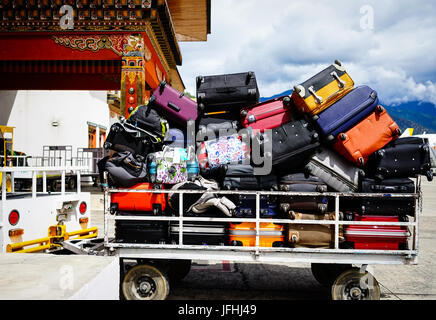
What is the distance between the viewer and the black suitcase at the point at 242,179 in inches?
150

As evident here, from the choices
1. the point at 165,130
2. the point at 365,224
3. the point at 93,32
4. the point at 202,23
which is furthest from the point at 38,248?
the point at 202,23

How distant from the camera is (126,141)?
422 centimetres

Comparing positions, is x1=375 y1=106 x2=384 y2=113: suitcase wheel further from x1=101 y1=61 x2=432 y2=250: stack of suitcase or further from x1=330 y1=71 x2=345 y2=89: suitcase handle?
x1=330 y1=71 x2=345 y2=89: suitcase handle

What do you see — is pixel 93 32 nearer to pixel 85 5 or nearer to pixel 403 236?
pixel 85 5

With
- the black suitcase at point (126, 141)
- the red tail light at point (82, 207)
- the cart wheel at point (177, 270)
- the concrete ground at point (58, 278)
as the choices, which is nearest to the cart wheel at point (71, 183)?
the red tail light at point (82, 207)

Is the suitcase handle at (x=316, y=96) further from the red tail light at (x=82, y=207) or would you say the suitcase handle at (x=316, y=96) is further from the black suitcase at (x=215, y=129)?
the red tail light at (x=82, y=207)

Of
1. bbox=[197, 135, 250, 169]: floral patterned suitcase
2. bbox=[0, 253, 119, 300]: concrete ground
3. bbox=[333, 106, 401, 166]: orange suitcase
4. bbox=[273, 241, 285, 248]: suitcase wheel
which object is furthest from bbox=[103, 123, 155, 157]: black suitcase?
bbox=[333, 106, 401, 166]: orange suitcase

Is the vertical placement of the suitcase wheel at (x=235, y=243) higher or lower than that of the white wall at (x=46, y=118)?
lower

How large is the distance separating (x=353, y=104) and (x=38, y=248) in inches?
167

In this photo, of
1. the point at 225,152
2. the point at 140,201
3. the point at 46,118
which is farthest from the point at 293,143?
the point at 46,118

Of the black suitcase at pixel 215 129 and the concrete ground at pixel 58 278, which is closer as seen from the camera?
the concrete ground at pixel 58 278

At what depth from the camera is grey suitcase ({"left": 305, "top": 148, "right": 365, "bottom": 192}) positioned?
3.85 metres

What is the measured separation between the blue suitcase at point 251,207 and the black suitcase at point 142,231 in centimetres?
82
